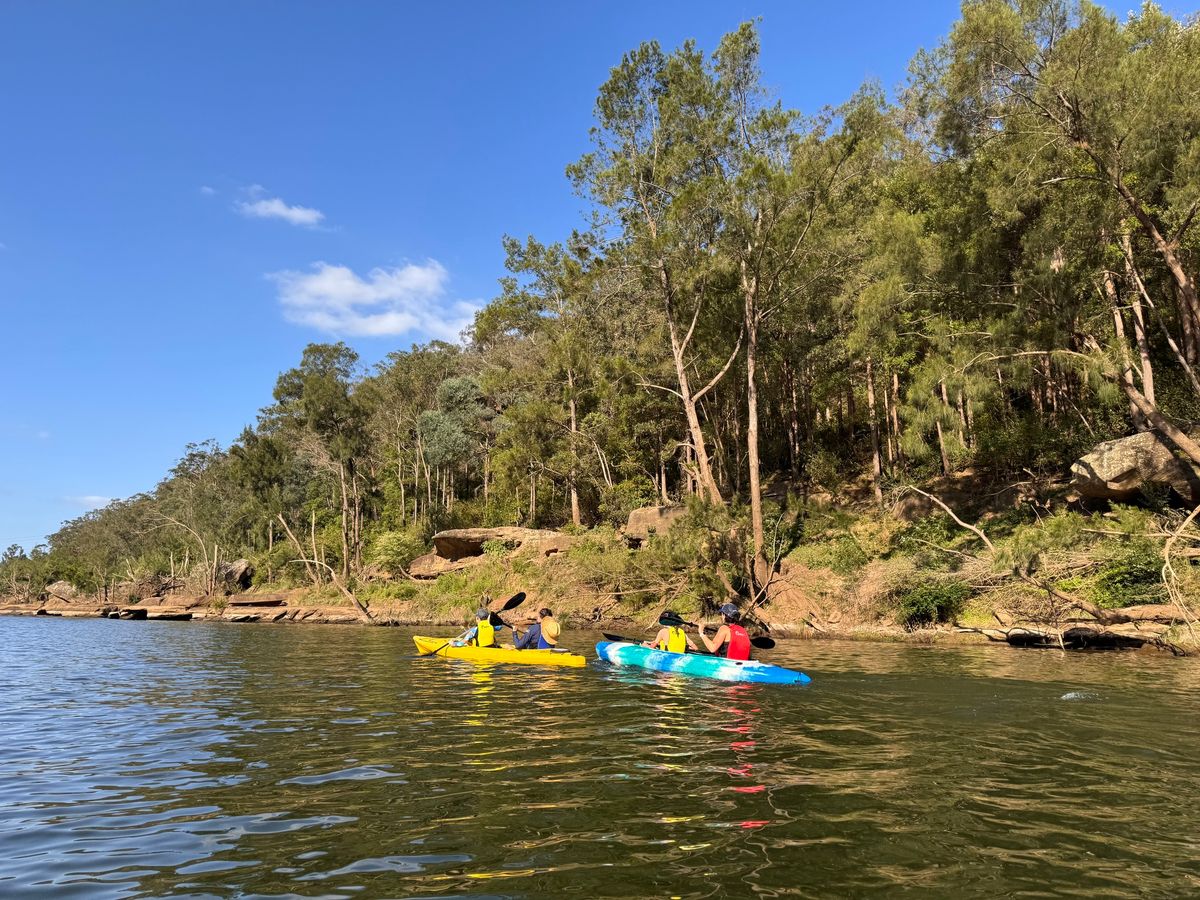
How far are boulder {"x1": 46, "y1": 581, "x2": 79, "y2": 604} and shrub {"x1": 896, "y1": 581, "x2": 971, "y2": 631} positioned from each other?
73.0 meters

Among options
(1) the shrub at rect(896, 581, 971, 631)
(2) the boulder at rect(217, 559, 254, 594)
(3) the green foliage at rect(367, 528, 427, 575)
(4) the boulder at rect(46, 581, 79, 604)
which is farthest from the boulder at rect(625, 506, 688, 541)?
(4) the boulder at rect(46, 581, 79, 604)

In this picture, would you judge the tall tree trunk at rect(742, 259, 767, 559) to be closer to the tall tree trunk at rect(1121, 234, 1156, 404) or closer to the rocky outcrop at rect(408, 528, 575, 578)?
the tall tree trunk at rect(1121, 234, 1156, 404)

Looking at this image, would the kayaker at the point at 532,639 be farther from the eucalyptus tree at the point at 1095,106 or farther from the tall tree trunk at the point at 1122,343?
the tall tree trunk at the point at 1122,343

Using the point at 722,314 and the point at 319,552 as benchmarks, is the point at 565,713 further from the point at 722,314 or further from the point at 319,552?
the point at 319,552

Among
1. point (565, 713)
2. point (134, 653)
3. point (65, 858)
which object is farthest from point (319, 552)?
point (65, 858)

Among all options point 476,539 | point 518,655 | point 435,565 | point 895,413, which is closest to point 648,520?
point 476,539

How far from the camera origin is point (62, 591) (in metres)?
68.7

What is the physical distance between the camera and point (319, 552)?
151 feet

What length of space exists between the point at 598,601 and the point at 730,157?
15614 mm

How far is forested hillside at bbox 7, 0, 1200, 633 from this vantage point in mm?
16125

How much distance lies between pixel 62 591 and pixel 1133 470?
8340cm

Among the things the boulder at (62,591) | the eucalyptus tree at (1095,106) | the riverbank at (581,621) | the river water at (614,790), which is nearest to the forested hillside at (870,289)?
the eucalyptus tree at (1095,106)

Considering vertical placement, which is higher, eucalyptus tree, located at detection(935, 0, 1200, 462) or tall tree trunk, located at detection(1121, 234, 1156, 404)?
eucalyptus tree, located at detection(935, 0, 1200, 462)

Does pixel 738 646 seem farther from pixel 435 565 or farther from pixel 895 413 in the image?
pixel 435 565
